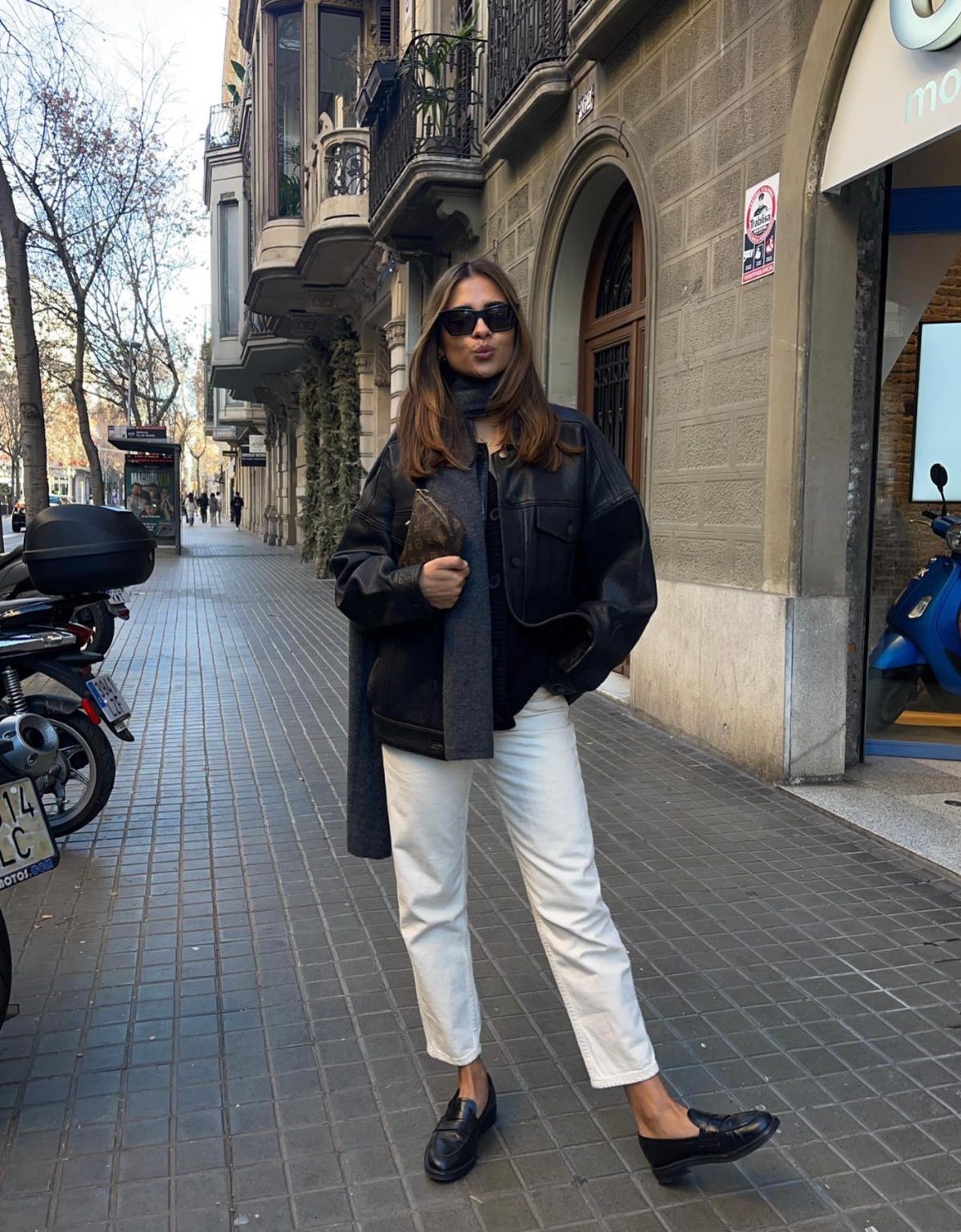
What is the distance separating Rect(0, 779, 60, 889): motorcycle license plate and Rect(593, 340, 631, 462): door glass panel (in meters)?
6.23

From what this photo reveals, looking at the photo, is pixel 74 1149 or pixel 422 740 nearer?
pixel 422 740

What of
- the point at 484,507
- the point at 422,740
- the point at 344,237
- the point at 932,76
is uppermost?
the point at 344,237

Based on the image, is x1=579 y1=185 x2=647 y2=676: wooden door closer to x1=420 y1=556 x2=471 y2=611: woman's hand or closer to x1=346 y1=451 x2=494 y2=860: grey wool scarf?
x1=346 y1=451 x2=494 y2=860: grey wool scarf

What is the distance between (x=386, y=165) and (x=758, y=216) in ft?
26.6

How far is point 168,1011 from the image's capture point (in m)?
3.29

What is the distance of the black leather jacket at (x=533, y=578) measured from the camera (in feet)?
7.67

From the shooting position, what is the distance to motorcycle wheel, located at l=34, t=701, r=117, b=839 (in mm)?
4918

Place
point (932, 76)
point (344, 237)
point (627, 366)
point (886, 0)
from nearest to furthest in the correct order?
1. point (932, 76)
2. point (886, 0)
3. point (627, 366)
4. point (344, 237)

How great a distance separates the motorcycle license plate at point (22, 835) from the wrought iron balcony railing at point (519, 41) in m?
7.76

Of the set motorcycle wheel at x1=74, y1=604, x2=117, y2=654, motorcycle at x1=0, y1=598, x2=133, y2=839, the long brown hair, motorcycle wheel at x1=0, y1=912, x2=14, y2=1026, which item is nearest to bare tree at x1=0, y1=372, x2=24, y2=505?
motorcycle wheel at x1=74, y1=604, x2=117, y2=654

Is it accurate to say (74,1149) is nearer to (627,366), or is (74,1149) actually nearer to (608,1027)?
(608,1027)

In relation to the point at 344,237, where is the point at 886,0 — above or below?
below

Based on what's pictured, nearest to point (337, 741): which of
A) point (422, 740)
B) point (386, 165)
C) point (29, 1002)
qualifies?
point (29, 1002)

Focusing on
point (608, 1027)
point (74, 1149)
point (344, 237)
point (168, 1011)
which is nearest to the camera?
point (608, 1027)
